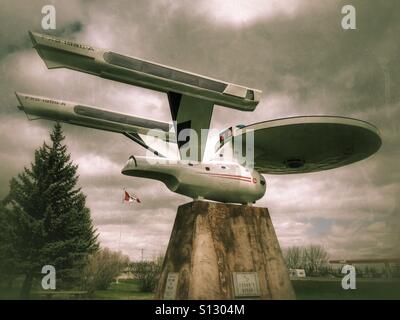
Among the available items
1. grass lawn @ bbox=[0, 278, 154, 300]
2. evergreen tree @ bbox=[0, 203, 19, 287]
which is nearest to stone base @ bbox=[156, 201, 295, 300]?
evergreen tree @ bbox=[0, 203, 19, 287]

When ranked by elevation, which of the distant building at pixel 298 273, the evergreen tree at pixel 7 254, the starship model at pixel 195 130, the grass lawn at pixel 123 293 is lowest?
the grass lawn at pixel 123 293

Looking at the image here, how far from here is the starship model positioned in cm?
1003

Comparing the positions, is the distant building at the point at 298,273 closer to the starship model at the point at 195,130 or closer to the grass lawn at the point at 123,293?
the grass lawn at the point at 123,293

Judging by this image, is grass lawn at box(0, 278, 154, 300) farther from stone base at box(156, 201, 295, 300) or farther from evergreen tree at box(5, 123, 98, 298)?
stone base at box(156, 201, 295, 300)

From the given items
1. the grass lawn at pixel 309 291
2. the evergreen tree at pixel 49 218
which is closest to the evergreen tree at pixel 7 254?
the evergreen tree at pixel 49 218

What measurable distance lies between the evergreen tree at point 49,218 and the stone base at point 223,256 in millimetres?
15095

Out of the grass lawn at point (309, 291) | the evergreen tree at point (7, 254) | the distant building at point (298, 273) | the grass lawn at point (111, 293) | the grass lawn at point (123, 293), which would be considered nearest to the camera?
the evergreen tree at point (7, 254)

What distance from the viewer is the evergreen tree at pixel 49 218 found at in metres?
23.9

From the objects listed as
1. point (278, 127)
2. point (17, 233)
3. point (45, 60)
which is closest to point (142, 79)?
point (45, 60)

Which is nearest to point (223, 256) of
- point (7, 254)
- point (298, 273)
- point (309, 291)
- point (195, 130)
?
point (195, 130)

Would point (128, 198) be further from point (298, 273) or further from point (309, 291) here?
point (298, 273)

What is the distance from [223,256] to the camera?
11.7m
